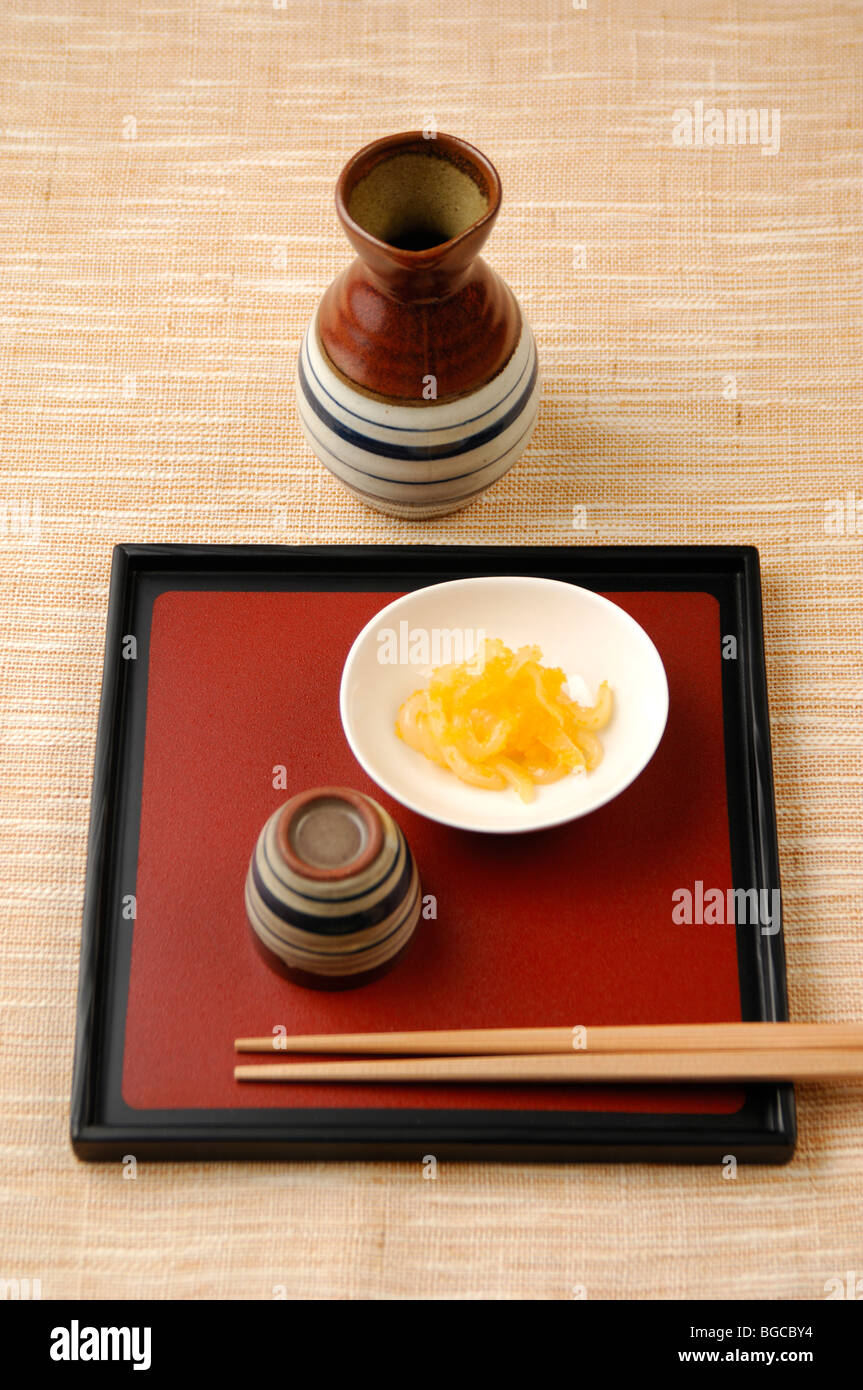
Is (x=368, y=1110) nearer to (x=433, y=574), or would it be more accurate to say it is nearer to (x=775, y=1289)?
(x=775, y=1289)

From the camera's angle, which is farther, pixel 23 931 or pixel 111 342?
pixel 111 342

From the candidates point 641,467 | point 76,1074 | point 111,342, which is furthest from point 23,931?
point 641,467

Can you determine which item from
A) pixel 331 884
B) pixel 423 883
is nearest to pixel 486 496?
pixel 423 883

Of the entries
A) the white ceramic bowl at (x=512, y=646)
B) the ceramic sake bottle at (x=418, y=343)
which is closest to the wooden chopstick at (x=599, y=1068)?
the white ceramic bowl at (x=512, y=646)

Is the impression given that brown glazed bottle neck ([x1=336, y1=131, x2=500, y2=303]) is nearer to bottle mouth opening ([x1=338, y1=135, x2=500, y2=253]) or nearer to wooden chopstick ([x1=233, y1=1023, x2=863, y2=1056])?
bottle mouth opening ([x1=338, y1=135, x2=500, y2=253])

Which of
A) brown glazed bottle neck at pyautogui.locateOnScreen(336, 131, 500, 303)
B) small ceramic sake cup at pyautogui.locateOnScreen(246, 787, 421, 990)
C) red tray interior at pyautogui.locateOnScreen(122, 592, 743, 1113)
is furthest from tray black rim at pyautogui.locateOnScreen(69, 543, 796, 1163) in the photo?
brown glazed bottle neck at pyautogui.locateOnScreen(336, 131, 500, 303)
